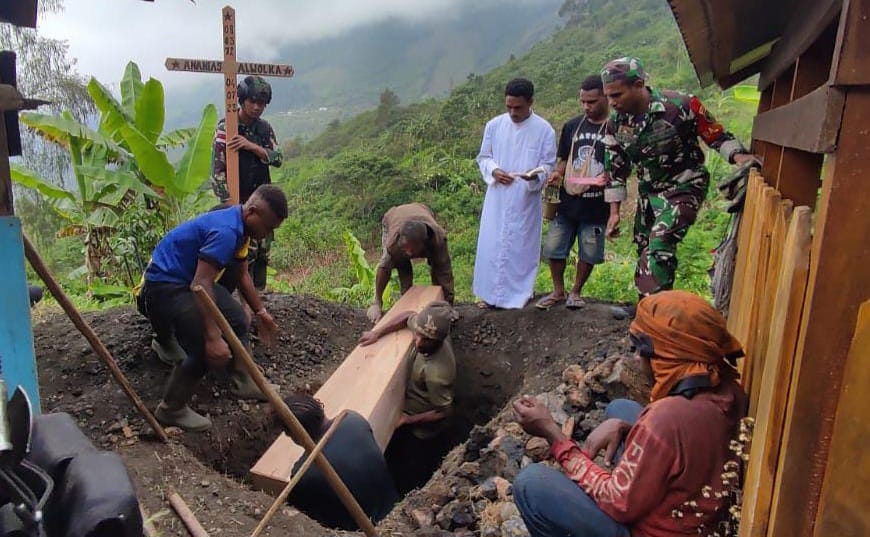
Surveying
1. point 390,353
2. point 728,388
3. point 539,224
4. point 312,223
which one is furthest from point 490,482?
point 312,223

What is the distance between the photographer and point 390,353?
4754 millimetres

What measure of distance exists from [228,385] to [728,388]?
3595 mm

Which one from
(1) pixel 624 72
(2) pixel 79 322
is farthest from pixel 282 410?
(1) pixel 624 72

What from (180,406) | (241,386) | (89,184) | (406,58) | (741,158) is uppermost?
(406,58)

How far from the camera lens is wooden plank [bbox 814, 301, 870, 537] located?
4.80 ft

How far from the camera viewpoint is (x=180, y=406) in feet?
13.1

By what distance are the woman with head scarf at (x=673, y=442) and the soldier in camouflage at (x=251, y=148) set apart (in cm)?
387

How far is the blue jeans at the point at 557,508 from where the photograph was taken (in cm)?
223

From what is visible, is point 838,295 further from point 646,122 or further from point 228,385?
point 228,385

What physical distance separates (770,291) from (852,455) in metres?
0.85

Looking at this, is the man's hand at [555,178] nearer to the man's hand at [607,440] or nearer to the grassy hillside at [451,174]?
the grassy hillside at [451,174]

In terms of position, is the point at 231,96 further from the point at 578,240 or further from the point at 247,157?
the point at 578,240

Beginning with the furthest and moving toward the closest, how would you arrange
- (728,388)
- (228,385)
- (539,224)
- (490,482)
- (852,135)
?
1. (539,224)
2. (228,385)
3. (490,482)
4. (728,388)
5. (852,135)

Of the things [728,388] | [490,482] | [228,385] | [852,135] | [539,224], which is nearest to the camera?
[852,135]
